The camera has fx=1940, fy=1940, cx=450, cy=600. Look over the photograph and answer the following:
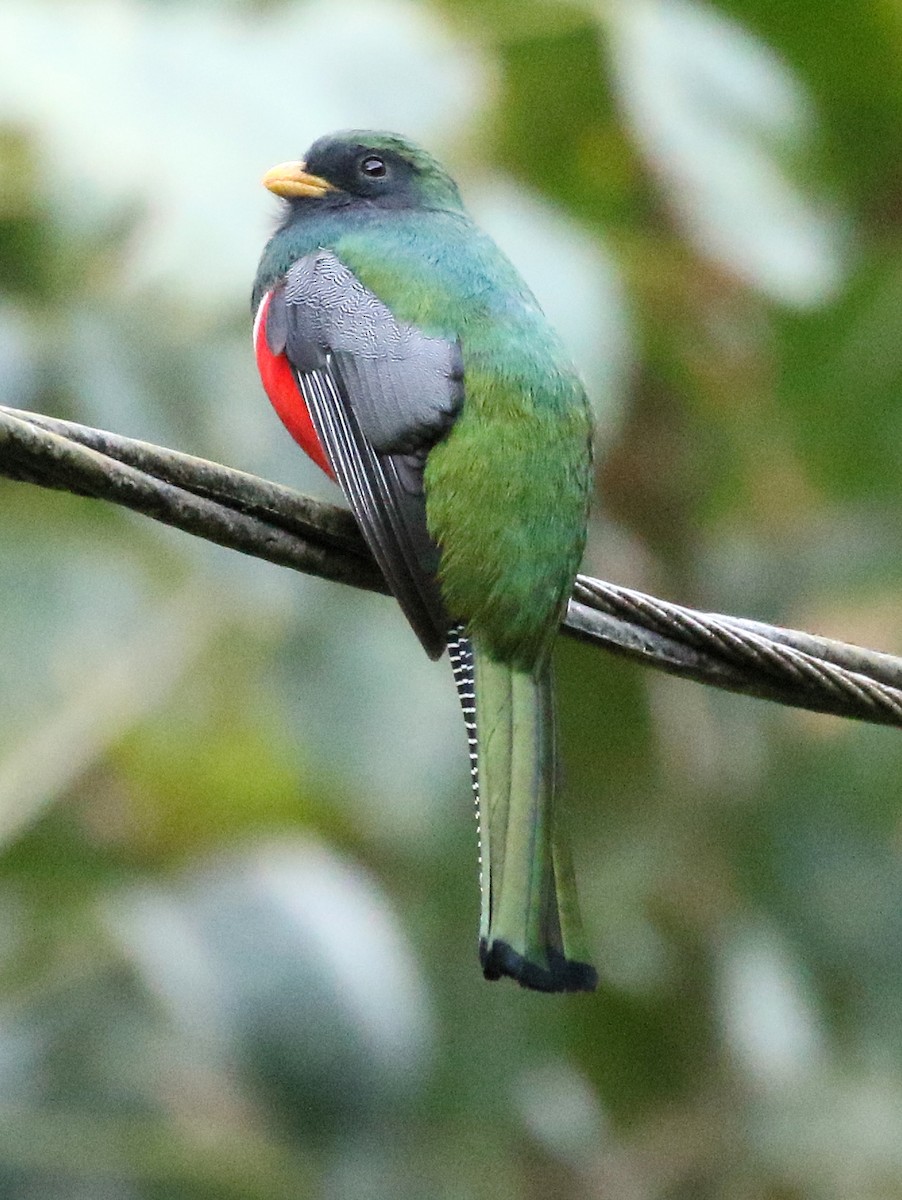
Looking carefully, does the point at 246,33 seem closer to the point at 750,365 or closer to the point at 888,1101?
the point at 750,365

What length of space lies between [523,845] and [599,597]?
1.28 ft

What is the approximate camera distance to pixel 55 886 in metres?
4.41

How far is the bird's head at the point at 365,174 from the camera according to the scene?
428cm

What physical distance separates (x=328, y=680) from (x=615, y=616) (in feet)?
7.58

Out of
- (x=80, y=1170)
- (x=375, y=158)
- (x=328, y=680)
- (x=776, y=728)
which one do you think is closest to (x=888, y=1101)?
(x=776, y=728)

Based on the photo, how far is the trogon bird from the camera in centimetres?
290

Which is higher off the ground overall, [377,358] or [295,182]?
[377,358]

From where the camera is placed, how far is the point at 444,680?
18.2ft

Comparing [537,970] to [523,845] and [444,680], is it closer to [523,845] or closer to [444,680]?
[523,845]

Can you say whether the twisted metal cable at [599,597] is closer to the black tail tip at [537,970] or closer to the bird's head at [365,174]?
the black tail tip at [537,970]

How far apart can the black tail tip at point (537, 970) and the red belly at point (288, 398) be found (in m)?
1.00

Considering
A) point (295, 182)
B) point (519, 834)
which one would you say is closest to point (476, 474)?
point (519, 834)

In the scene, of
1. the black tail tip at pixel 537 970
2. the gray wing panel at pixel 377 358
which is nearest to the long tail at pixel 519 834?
the black tail tip at pixel 537 970

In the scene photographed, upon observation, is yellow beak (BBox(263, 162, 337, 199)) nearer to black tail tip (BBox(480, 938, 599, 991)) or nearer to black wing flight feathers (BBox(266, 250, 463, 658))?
black wing flight feathers (BBox(266, 250, 463, 658))
